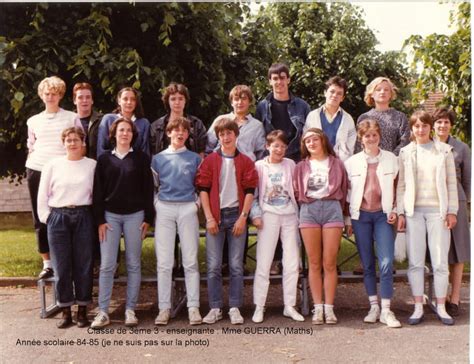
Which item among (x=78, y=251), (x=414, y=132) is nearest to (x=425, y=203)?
(x=414, y=132)

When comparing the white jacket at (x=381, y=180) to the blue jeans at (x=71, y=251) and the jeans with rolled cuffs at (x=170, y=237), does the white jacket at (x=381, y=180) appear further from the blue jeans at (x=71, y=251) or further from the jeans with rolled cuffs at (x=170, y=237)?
the blue jeans at (x=71, y=251)

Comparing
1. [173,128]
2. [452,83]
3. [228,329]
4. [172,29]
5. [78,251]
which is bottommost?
[228,329]

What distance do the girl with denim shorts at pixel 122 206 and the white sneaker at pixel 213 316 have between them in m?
0.66

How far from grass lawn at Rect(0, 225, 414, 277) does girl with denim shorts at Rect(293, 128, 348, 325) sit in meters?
2.27

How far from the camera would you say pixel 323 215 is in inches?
207

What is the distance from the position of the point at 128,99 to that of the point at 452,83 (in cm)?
515

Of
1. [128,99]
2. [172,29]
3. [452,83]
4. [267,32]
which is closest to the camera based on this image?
[128,99]

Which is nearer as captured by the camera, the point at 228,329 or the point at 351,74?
the point at 228,329

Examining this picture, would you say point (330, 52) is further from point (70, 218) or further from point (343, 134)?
point (70, 218)

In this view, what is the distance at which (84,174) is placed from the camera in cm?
527

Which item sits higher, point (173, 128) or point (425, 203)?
point (173, 128)

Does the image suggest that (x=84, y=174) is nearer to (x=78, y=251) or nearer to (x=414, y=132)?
(x=78, y=251)

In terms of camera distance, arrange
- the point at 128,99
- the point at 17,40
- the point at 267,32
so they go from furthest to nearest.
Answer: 1. the point at 267,32
2. the point at 17,40
3. the point at 128,99

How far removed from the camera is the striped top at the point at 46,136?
5.60 metres
